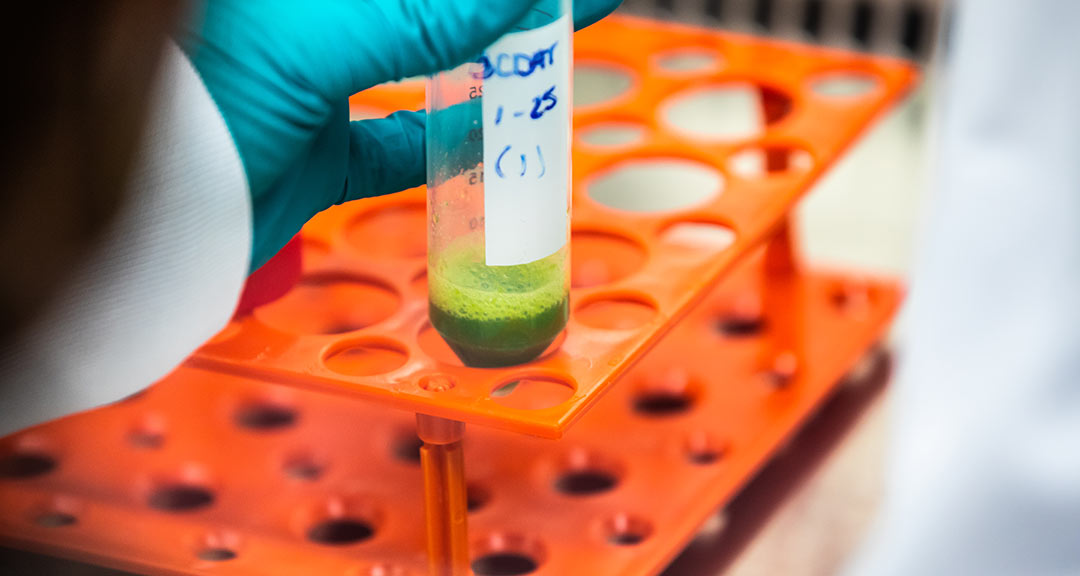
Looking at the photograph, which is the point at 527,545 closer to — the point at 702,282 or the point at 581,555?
the point at 581,555

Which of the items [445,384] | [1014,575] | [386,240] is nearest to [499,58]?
[445,384]

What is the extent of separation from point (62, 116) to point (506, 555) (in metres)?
0.47

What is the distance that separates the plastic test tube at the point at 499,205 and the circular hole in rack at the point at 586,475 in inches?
8.5

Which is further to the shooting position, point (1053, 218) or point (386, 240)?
point (386, 240)

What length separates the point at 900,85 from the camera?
976mm

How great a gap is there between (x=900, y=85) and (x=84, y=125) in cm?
76

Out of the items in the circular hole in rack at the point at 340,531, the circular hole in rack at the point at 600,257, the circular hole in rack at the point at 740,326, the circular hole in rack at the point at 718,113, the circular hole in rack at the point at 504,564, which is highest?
the circular hole in rack at the point at 718,113

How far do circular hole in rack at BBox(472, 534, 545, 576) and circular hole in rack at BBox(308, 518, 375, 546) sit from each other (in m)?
0.07

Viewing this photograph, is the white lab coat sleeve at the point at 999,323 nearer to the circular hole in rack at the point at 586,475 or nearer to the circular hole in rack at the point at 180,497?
the circular hole in rack at the point at 586,475

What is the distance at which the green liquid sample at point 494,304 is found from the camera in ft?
1.87

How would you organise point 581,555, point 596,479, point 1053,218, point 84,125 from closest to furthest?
1. point 84,125
2. point 1053,218
3. point 581,555
4. point 596,479

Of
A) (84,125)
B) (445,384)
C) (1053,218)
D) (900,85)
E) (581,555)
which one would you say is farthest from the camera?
(900,85)

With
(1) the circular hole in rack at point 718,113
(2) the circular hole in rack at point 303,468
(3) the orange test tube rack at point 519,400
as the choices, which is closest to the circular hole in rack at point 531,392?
(3) the orange test tube rack at point 519,400

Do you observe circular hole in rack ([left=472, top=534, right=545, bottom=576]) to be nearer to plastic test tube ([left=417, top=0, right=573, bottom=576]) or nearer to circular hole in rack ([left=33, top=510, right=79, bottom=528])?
plastic test tube ([left=417, top=0, right=573, bottom=576])
